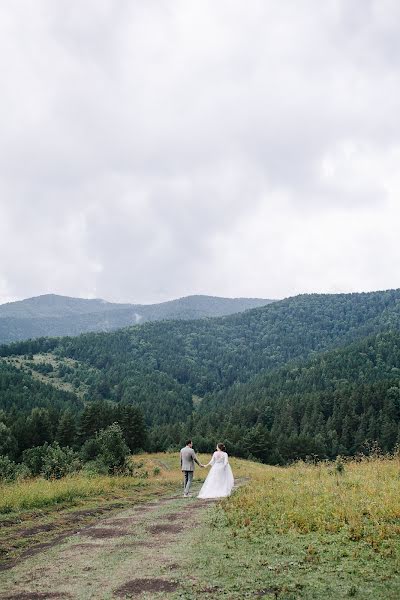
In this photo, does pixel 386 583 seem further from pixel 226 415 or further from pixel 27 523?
pixel 226 415

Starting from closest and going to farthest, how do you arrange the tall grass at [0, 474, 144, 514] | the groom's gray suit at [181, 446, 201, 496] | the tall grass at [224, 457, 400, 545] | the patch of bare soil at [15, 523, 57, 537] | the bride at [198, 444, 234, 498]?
the tall grass at [224, 457, 400, 545] → the patch of bare soil at [15, 523, 57, 537] → the tall grass at [0, 474, 144, 514] → the bride at [198, 444, 234, 498] → the groom's gray suit at [181, 446, 201, 496]

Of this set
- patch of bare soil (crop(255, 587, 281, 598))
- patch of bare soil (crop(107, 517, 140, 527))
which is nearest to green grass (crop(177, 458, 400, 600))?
patch of bare soil (crop(255, 587, 281, 598))

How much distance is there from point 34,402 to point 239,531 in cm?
19735

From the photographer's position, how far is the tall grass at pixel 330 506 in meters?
12.0

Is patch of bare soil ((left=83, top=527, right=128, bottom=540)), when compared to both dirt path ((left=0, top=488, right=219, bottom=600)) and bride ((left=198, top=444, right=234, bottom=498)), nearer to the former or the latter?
dirt path ((left=0, top=488, right=219, bottom=600))

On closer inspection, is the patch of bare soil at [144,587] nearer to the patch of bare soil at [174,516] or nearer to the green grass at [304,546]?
the green grass at [304,546]

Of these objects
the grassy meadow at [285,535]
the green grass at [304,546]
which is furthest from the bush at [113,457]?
the green grass at [304,546]

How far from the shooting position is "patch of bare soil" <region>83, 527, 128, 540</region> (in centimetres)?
1398

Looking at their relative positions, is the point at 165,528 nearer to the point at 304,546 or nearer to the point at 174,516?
the point at 174,516

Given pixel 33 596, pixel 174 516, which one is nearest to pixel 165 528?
pixel 174 516

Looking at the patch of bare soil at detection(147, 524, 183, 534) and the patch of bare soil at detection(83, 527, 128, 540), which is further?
the patch of bare soil at detection(147, 524, 183, 534)

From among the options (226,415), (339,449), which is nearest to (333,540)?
(339,449)

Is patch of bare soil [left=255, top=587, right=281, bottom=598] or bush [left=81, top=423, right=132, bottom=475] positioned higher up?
patch of bare soil [left=255, top=587, right=281, bottom=598]

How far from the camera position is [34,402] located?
194375 millimetres
